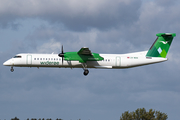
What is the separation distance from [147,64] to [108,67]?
5266mm

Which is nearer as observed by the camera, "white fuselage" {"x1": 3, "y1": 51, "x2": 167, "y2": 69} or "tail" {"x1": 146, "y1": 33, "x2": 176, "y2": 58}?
"white fuselage" {"x1": 3, "y1": 51, "x2": 167, "y2": 69}

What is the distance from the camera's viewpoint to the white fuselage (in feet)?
140

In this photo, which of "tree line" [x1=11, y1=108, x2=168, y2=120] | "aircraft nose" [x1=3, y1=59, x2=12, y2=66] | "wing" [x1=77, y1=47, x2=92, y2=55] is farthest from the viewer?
"tree line" [x1=11, y1=108, x2=168, y2=120]

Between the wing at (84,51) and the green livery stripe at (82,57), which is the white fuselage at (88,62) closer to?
the green livery stripe at (82,57)

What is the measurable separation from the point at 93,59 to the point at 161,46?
9422mm

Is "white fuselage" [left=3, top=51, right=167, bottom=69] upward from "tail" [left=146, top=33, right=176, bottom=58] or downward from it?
downward

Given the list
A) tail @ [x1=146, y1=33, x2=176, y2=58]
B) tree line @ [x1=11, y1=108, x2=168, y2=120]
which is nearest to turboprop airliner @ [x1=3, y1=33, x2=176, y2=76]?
tail @ [x1=146, y1=33, x2=176, y2=58]

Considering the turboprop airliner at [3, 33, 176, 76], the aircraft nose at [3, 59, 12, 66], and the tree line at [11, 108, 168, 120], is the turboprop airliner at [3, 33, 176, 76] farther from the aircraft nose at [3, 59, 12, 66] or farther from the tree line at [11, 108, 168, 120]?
the tree line at [11, 108, 168, 120]

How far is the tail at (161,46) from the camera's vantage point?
4478 centimetres

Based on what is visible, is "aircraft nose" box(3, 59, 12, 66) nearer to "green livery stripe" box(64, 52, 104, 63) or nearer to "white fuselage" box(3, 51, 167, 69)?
"white fuselage" box(3, 51, 167, 69)

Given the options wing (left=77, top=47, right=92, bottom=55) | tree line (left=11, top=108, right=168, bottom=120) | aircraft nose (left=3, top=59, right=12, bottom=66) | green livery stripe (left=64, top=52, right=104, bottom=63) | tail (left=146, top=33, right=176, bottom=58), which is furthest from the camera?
tree line (left=11, top=108, right=168, bottom=120)

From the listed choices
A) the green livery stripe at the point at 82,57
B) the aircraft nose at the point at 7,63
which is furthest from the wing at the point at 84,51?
the aircraft nose at the point at 7,63

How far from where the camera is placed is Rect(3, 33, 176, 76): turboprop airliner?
140 feet

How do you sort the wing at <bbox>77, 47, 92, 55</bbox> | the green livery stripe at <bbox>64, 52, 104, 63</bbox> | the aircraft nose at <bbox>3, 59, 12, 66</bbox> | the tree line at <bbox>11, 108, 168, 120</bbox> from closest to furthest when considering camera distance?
the wing at <bbox>77, 47, 92, 55</bbox>
the green livery stripe at <bbox>64, 52, 104, 63</bbox>
the aircraft nose at <bbox>3, 59, 12, 66</bbox>
the tree line at <bbox>11, 108, 168, 120</bbox>
